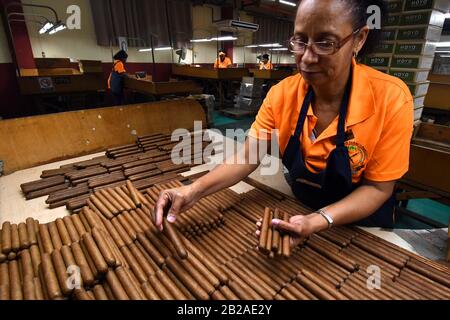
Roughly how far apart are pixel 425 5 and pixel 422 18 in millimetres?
120

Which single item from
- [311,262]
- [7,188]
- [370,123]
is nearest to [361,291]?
[311,262]

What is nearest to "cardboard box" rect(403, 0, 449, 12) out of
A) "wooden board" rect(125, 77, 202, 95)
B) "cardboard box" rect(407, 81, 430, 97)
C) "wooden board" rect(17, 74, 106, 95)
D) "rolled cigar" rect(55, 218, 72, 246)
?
"cardboard box" rect(407, 81, 430, 97)

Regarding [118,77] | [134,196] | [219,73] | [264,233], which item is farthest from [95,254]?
[219,73]

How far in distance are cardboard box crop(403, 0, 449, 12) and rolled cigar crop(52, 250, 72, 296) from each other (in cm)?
381

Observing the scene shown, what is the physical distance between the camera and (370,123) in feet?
4.71

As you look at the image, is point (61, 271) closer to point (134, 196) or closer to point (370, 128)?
point (134, 196)

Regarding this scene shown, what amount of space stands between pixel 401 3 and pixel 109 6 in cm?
1110

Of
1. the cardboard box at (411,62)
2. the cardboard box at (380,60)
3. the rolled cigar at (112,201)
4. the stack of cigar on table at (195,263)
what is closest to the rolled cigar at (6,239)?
the stack of cigar on table at (195,263)

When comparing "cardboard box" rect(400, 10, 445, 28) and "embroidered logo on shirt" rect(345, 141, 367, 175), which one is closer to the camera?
"embroidered logo on shirt" rect(345, 141, 367, 175)

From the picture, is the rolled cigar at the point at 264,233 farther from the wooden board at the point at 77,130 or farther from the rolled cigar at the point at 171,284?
the wooden board at the point at 77,130

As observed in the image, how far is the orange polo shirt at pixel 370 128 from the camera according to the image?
1.38m

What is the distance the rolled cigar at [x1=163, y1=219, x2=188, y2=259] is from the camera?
1.30m

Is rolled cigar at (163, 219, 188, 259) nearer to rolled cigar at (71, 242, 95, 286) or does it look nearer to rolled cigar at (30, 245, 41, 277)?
rolled cigar at (71, 242, 95, 286)

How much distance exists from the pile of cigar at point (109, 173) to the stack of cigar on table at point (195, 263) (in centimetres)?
52
